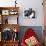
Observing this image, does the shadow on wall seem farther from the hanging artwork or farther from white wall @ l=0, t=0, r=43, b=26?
the hanging artwork

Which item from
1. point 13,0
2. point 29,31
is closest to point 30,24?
point 29,31

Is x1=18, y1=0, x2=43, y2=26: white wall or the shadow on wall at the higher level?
x1=18, y1=0, x2=43, y2=26: white wall

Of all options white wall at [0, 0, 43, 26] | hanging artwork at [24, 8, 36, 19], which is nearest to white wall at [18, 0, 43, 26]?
white wall at [0, 0, 43, 26]

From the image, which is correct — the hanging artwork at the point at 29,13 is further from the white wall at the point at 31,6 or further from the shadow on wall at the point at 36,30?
the shadow on wall at the point at 36,30

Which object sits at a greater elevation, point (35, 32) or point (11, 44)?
point (35, 32)

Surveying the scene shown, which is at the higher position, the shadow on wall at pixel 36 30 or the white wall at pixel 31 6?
the white wall at pixel 31 6

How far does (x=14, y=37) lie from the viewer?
4789mm

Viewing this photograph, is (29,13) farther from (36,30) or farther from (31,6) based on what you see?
(36,30)

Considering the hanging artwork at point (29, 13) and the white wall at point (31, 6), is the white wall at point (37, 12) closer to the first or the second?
the white wall at point (31, 6)

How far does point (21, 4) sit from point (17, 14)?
350mm

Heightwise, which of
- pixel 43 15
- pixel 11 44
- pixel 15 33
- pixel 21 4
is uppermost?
pixel 21 4

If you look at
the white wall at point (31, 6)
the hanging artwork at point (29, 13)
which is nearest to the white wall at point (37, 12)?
the white wall at point (31, 6)

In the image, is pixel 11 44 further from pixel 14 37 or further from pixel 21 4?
pixel 21 4

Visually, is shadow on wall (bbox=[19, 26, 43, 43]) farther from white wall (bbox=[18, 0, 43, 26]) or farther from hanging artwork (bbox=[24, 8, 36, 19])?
hanging artwork (bbox=[24, 8, 36, 19])
